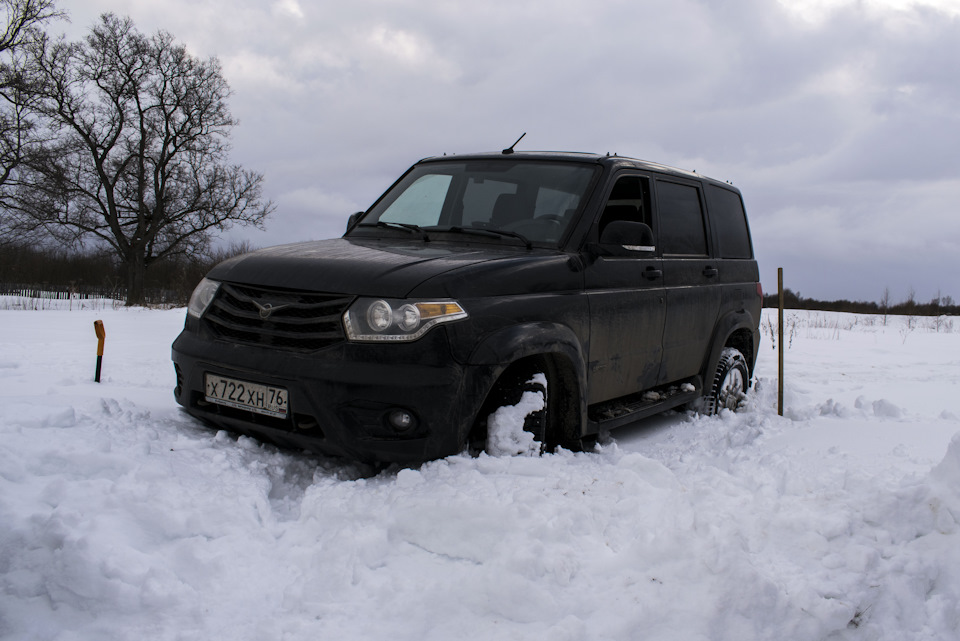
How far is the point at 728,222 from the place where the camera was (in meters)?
6.21

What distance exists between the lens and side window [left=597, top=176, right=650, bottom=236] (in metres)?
4.53

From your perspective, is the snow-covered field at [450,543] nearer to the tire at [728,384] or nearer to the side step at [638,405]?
the side step at [638,405]

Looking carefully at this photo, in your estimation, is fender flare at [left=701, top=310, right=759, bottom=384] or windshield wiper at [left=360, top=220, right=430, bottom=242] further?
fender flare at [left=701, top=310, right=759, bottom=384]

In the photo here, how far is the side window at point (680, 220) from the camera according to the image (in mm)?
5152

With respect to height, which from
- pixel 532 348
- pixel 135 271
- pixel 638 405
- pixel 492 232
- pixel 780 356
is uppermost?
pixel 492 232

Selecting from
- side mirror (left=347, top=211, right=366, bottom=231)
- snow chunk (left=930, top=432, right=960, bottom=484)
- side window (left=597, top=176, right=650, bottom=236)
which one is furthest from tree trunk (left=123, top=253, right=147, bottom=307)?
snow chunk (left=930, top=432, right=960, bottom=484)

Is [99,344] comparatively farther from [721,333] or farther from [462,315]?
[721,333]

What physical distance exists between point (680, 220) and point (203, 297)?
3.32 metres

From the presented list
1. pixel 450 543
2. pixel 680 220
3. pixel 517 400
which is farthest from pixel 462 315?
pixel 680 220

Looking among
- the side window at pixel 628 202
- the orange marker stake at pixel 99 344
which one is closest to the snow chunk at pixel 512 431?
the side window at pixel 628 202

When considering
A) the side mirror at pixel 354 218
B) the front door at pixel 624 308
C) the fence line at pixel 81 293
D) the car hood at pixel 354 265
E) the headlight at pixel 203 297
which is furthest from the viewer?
the fence line at pixel 81 293

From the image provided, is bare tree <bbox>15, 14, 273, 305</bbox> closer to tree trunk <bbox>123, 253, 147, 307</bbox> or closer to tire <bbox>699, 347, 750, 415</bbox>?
tree trunk <bbox>123, 253, 147, 307</bbox>

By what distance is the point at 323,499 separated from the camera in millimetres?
3150

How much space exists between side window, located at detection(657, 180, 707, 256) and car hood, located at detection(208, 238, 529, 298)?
161cm
